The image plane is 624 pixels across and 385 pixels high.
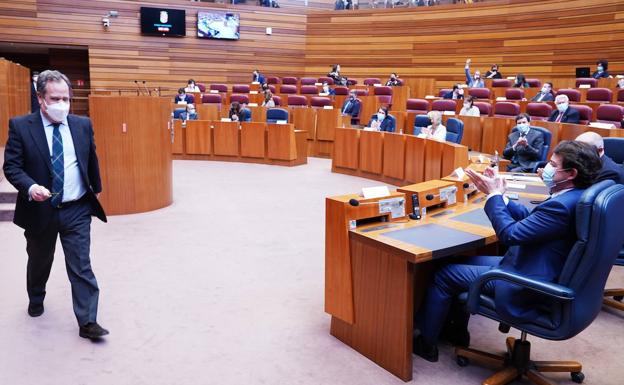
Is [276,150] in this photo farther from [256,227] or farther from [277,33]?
[277,33]

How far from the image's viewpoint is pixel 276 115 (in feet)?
30.7

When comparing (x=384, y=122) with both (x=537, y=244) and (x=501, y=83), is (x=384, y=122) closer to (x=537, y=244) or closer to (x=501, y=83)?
(x=501, y=83)

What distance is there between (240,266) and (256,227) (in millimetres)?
1098

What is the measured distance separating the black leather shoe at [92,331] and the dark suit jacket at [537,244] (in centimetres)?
189

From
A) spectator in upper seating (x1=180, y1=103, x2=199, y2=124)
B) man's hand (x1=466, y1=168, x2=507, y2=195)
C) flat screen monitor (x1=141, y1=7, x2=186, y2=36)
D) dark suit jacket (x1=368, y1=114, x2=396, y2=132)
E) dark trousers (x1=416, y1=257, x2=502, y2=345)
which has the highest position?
flat screen monitor (x1=141, y1=7, x2=186, y2=36)

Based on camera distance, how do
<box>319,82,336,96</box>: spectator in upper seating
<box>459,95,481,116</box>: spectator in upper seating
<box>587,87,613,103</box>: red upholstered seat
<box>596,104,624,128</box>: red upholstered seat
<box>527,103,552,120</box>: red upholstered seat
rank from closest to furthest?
<box>596,104,624,128</box>: red upholstered seat, <box>527,103,552,120</box>: red upholstered seat, <box>459,95,481,116</box>: spectator in upper seating, <box>587,87,613,103</box>: red upholstered seat, <box>319,82,336,96</box>: spectator in upper seating

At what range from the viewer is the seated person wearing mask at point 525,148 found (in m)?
5.50

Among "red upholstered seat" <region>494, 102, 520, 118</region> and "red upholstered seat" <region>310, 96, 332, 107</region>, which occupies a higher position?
"red upholstered seat" <region>310, 96, 332, 107</region>

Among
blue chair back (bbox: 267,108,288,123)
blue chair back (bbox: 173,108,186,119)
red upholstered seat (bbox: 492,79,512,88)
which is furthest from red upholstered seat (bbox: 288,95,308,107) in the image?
red upholstered seat (bbox: 492,79,512,88)

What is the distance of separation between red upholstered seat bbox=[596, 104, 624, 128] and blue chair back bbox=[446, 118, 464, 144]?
82.9 inches

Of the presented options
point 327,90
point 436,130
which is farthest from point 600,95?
point 327,90

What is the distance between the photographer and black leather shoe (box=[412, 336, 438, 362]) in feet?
8.43

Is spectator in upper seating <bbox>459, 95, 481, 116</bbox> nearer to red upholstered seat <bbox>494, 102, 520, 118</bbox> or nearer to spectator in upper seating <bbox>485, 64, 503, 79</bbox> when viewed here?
red upholstered seat <bbox>494, 102, 520, 118</bbox>

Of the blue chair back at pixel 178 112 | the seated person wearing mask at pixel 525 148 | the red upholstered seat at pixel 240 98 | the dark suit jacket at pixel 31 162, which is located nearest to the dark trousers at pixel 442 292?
the dark suit jacket at pixel 31 162
